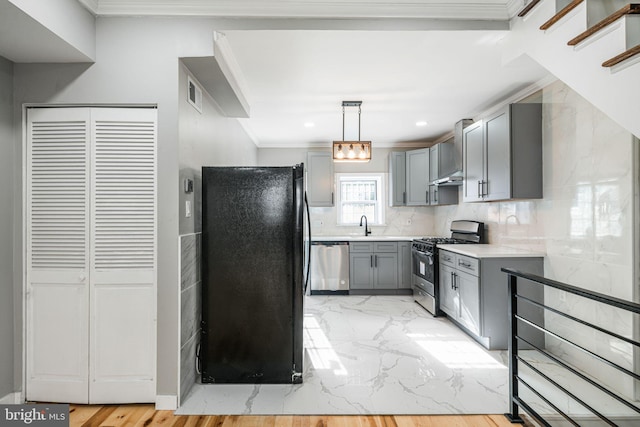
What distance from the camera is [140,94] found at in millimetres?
2346

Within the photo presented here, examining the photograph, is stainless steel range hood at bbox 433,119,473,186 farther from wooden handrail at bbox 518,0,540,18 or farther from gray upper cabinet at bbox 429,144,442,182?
wooden handrail at bbox 518,0,540,18

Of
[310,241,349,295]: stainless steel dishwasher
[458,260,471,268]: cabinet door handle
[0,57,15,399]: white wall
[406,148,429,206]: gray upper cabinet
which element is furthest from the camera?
[406,148,429,206]: gray upper cabinet

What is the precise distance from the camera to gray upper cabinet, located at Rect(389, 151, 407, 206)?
5.84 m

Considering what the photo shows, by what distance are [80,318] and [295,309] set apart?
57.2 inches

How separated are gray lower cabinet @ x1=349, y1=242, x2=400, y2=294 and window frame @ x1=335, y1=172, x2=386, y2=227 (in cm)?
77

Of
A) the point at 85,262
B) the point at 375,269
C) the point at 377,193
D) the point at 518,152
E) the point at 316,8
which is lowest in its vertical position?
the point at 375,269

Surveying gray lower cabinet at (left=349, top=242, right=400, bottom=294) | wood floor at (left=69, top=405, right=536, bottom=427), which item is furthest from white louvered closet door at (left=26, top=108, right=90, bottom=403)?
gray lower cabinet at (left=349, top=242, right=400, bottom=294)

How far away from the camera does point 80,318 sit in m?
2.36

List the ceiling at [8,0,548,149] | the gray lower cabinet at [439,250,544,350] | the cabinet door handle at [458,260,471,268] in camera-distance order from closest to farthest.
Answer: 1. the ceiling at [8,0,548,149]
2. the gray lower cabinet at [439,250,544,350]
3. the cabinet door handle at [458,260,471,268]

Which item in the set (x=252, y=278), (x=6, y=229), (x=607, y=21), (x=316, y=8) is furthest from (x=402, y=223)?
(x=6, y=229)

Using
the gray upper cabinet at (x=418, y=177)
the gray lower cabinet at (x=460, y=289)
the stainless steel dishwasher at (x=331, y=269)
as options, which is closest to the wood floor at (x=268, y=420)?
the gray lower cabinet at (x=460, y=289)

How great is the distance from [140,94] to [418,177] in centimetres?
434

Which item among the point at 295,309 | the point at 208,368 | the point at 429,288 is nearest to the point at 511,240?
the point at 429,288

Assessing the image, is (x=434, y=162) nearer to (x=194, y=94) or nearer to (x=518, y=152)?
(x=518, y=152)
